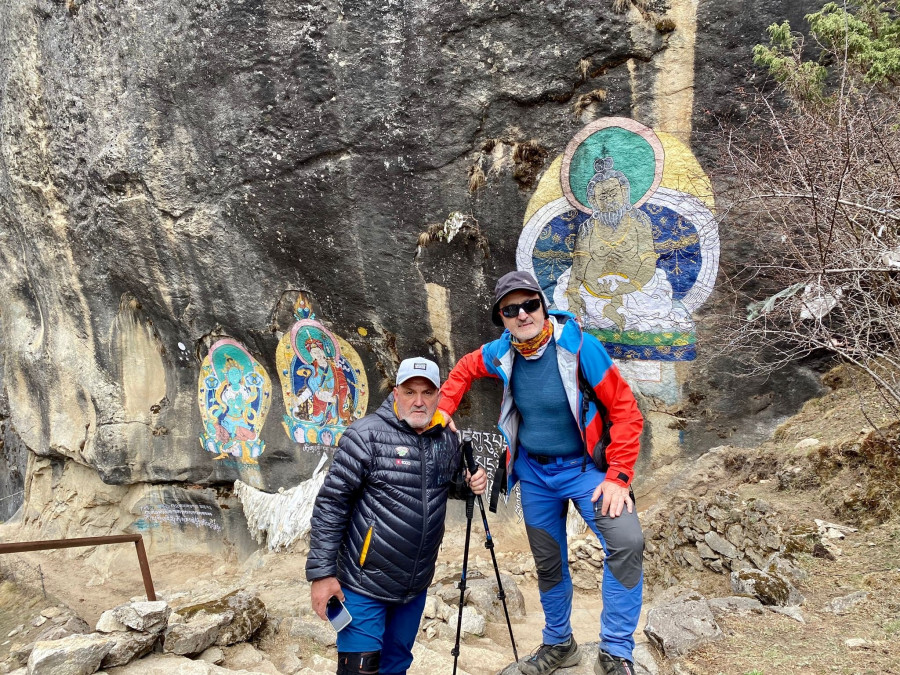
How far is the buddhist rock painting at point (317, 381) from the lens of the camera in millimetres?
7684

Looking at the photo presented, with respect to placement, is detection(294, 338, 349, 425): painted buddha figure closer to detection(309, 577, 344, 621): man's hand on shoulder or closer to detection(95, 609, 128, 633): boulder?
detection(95, 609, 128, 633): boulder

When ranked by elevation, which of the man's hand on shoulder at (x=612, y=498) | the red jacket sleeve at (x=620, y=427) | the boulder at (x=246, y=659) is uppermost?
the red jacket sleeve at (x=620, y=427)

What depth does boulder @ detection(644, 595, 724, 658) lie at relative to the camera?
3230mm

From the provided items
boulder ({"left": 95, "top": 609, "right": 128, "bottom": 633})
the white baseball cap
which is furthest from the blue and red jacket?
boulder ({"left": 95, "top": 609, "right": 128, "bottom": 633})

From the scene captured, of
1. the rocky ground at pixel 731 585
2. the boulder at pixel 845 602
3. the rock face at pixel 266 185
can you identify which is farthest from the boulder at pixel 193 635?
the boulder at pixel 845 602

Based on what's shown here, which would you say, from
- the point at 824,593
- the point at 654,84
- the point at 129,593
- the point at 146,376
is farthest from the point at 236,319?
the point at 824,593

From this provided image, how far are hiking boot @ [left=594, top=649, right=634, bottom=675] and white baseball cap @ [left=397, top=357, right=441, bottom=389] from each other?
1571 mm

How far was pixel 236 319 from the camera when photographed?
26.3 feet

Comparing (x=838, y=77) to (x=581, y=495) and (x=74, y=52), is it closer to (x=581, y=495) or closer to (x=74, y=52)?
(x=581, y=495)

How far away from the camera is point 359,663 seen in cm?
267

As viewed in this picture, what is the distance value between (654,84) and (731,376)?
10.0 ft

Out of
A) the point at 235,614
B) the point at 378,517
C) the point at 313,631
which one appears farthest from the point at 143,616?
the point at 378,517

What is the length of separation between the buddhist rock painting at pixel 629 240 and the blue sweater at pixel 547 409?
3408 mm

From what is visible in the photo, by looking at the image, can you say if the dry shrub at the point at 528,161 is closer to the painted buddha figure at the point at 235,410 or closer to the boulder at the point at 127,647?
the painted buddha figure at the point at 235,410
